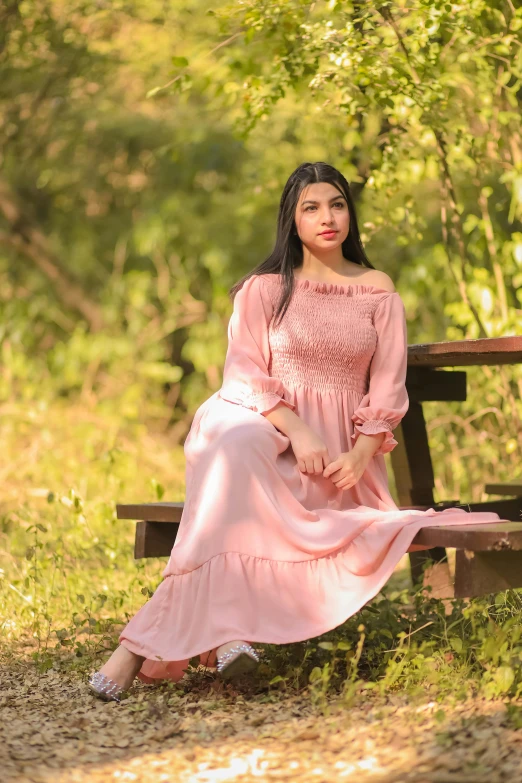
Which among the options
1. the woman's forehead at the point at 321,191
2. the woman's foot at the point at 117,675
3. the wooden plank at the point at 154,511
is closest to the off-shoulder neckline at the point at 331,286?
the woman's forehead at the point at 321,191

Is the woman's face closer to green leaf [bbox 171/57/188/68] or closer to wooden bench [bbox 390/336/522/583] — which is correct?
wooden bench [bbox 390/336/522/583]

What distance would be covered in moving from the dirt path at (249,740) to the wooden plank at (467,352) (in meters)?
1.11

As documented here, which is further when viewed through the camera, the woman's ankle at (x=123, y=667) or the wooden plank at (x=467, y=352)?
→ the wooden plank at (x=467, y=352)

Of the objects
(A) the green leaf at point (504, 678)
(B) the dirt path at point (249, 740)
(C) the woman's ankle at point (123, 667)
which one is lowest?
(B) the dirt path at point (249, 740)

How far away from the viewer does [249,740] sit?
2.59 meters

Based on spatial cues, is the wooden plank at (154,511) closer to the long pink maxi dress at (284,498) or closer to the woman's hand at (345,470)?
the long pink maxi dress at (284,498)

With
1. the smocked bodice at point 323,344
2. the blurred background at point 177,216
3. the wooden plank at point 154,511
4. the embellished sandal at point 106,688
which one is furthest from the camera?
the blurred background at point 177,216

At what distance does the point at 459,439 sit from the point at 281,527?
12.1 ft

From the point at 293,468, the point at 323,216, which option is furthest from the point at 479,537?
the point at 323,216

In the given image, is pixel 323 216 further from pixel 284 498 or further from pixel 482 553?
pixel 482 553

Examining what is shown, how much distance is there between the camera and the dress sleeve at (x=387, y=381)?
319 centimetres

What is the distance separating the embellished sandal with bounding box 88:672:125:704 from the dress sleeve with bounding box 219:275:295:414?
0.89m

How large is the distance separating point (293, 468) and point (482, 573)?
674mm

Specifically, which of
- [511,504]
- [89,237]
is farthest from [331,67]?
[89,237]
